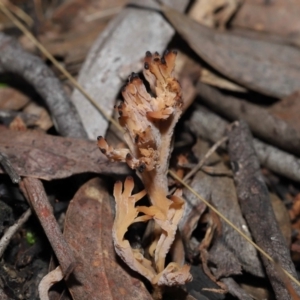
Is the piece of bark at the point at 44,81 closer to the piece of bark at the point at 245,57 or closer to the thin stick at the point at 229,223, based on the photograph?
the thin stick at the point at 229,223

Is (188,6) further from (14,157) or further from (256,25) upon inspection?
(14,157)

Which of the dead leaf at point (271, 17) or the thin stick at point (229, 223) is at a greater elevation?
the dead leaf at point (271, 17)

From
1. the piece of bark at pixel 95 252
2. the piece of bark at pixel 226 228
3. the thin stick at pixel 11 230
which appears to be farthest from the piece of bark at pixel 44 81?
the piece of bark at pixel 226 228

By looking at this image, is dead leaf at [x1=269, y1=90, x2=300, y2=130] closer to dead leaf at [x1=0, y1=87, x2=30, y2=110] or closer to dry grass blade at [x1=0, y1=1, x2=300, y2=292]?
dry grass blade at [x1=0, y1=1, x2=300, y2=292]

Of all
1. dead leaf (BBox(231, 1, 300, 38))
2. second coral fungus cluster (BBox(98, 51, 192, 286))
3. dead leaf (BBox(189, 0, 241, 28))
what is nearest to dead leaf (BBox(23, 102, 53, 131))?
second coral fungus cluster (BBox(98, 51, 192, 286))

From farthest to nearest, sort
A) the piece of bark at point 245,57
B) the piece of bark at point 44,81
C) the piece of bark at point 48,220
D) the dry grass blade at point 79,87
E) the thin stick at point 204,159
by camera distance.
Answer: the piece of bark at point 245,57 < the piece of bark at point 44,81 < the thin stick at point 204,159 < the dry grass blade at point 79,87 < the piece of bark at point 48,220

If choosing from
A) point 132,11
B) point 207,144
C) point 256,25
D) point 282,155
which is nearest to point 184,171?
point 207,144
